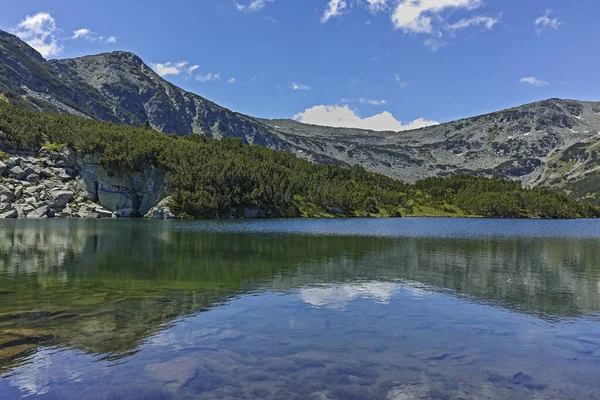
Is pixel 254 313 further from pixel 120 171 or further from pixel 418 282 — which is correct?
pixel 120 171

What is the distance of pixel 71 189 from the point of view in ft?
478

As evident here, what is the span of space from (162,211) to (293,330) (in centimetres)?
13231

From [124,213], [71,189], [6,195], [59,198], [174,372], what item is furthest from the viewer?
[124,213]

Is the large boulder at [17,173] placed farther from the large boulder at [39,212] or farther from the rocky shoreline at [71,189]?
the large boulder at [39,212]

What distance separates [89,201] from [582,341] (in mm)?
151098

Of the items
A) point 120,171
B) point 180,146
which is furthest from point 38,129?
point 180,146

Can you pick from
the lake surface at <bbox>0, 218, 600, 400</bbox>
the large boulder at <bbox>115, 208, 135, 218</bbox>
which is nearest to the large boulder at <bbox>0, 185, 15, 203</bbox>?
Result: the large boulder at <bbox>115, 208, 135, 218</bbox>

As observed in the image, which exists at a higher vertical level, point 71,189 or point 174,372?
point 71,189

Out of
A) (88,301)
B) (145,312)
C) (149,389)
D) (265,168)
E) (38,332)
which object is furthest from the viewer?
(265,168)

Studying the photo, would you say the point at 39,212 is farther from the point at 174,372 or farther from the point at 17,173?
the point at 174,372

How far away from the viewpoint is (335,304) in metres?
27.9

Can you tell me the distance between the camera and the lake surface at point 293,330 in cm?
1516

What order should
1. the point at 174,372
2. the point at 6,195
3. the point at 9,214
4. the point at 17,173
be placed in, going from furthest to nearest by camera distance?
the point at 17,173
the point at 6,195
the point at 9,214
the point at 174,372

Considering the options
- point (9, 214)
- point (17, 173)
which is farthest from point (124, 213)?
point (17, 173)
